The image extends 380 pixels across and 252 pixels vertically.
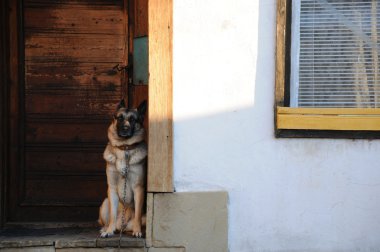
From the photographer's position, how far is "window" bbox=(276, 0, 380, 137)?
4801 mm

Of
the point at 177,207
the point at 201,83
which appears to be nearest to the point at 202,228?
the point at 177,207

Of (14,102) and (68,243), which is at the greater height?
(14,102)

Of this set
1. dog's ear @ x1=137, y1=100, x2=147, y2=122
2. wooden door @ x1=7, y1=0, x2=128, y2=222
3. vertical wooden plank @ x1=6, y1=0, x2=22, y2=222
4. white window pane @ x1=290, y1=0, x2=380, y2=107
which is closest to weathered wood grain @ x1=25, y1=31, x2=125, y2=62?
wooden door @ x1=7, y1=0, x2=128, y2=222

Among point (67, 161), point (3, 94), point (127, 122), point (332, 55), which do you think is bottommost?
point (67, 161)

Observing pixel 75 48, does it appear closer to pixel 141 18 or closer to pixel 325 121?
pixel 141 18

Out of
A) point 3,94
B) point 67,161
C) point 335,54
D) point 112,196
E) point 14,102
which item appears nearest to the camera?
point 335,54

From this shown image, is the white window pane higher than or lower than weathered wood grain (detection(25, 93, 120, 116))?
higher

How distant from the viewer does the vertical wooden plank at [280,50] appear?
185 inches

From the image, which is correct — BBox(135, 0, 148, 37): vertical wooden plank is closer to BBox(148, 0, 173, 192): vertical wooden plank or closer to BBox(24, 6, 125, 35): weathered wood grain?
BBox(24, 6, 125, 35): weathered wood grain

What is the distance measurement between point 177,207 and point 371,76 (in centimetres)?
190

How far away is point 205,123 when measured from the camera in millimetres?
4734

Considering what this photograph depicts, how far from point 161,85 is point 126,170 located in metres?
0.81

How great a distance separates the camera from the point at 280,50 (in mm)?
4711

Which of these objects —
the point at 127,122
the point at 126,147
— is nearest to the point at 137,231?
the point at 126,147
